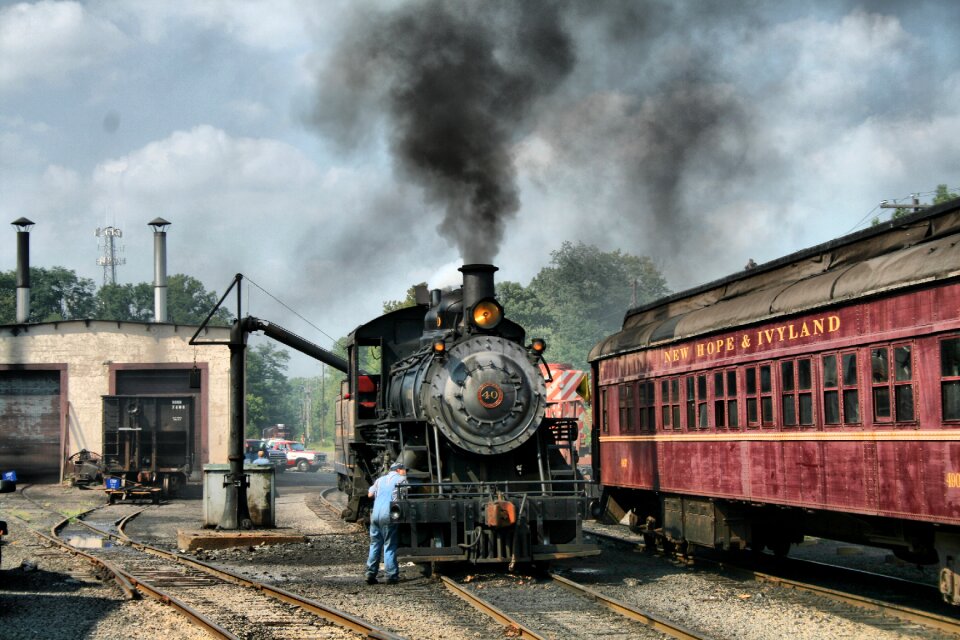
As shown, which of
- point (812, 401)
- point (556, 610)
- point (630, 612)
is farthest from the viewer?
point (556, 610)

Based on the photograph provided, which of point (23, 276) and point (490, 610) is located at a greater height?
point (23, 276)

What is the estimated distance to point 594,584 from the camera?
13.4 m

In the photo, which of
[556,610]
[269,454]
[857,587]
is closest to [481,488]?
A: [556,610]

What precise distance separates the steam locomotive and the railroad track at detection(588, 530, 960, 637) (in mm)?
2142

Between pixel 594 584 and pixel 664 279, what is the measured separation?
61517 mm

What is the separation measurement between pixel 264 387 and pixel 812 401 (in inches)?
4307

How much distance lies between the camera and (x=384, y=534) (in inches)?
543

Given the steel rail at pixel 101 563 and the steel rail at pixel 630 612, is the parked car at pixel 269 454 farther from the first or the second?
the steel rail at pixel 630 612

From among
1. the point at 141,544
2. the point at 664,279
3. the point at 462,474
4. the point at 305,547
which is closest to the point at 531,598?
the point at 462,474

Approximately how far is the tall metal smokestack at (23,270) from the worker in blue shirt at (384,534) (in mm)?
38848

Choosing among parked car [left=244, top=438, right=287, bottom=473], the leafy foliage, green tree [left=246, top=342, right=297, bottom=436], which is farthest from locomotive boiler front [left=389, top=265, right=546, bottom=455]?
the leafy foliage

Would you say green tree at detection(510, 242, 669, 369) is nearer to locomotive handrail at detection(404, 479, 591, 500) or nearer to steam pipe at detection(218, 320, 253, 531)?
steam pipe at detection(218, 320, 253, 531)

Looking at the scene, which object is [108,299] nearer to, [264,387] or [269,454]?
[264,387]

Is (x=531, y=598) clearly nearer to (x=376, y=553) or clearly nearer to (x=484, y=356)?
(x=376, y=553)
